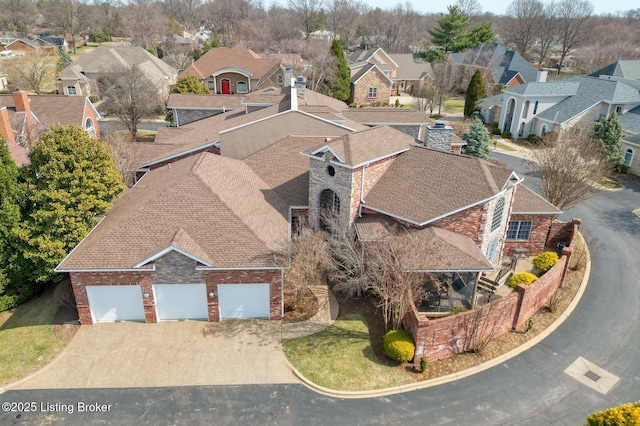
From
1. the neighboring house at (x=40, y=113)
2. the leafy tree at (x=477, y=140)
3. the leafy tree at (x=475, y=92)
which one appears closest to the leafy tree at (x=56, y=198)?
the neighboring house at (x=40, y=113)

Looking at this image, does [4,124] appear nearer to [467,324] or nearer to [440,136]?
[440,136]

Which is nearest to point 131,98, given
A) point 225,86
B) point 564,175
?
point 225,86

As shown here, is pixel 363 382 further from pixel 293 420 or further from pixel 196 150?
pixel 196 150

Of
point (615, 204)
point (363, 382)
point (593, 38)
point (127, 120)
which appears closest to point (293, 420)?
point (363, 382)

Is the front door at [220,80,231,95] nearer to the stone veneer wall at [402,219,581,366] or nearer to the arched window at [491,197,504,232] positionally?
the arched window at [491,197,504,232]

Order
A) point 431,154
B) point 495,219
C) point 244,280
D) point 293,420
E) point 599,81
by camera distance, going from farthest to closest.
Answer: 1. point 599,81
2. point 431,154
3. point 495,219
4. point 244,280
5. point 293,420

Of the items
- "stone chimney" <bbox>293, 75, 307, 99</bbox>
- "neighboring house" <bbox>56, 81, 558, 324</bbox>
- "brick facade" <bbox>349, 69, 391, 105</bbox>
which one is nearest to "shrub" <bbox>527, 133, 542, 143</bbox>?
"brick facade" <bbox>349, 69, 391, 105</bbox>
